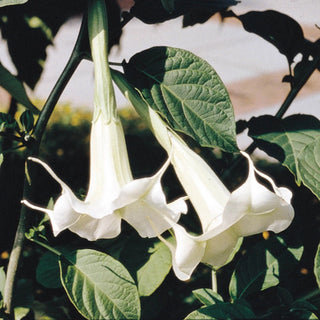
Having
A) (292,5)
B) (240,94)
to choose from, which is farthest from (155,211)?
(240,94)

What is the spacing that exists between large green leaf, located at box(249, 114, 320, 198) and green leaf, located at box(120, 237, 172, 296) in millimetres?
272

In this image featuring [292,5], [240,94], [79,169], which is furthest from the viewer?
[240,94]

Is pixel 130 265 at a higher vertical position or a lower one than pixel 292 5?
lower

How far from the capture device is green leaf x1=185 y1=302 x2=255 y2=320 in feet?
2.41

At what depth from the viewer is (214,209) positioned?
68 centimetres

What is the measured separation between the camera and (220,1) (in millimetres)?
1034

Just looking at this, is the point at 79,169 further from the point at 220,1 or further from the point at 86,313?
the point at 86,313

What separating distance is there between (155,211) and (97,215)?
70 millimetres

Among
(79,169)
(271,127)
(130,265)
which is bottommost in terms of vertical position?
(79,169)

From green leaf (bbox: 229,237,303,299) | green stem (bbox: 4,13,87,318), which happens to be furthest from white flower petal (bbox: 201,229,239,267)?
green stem (bbox: 4,13,87,318)

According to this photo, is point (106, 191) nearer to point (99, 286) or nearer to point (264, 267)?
point (99, 286)

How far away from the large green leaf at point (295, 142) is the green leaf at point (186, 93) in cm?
15

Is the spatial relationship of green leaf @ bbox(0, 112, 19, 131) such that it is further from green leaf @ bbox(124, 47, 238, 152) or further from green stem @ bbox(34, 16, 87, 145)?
green leaf @ bbox(124, 47, 238, 152)

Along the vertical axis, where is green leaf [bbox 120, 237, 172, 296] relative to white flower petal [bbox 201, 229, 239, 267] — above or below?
below
